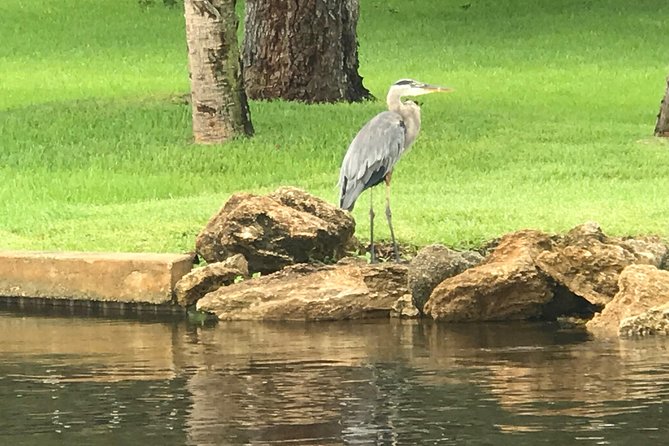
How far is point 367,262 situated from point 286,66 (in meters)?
10.3

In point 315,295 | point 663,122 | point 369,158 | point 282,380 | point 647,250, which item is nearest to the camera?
point 282,380

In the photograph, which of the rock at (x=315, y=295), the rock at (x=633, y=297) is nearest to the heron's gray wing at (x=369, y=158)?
the rock at (x=315, y=295)

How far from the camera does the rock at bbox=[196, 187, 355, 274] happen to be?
12.2 metres

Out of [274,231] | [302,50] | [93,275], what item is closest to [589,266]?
[274,231]

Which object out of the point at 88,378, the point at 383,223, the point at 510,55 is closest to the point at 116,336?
the point at 88,378

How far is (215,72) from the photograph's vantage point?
18156 mm

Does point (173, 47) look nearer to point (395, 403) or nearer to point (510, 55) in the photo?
point (510, 55)

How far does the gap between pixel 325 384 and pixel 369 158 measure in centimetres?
379

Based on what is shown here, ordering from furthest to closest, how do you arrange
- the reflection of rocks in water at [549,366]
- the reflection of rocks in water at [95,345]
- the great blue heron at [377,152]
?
the great blue heron at [377,152], the reflection of rocks in water at [95,345], the reflection of rocks in water at [549,366]

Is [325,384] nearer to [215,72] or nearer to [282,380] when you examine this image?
[282,380]

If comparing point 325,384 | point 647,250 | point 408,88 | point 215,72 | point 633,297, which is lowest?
point 325,384

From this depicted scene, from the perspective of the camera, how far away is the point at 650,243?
38.8 ft

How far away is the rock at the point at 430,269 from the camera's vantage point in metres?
11.4

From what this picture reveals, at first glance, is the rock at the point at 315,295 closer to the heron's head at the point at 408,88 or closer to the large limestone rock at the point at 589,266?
the large limestone rock at the point at 589,266
